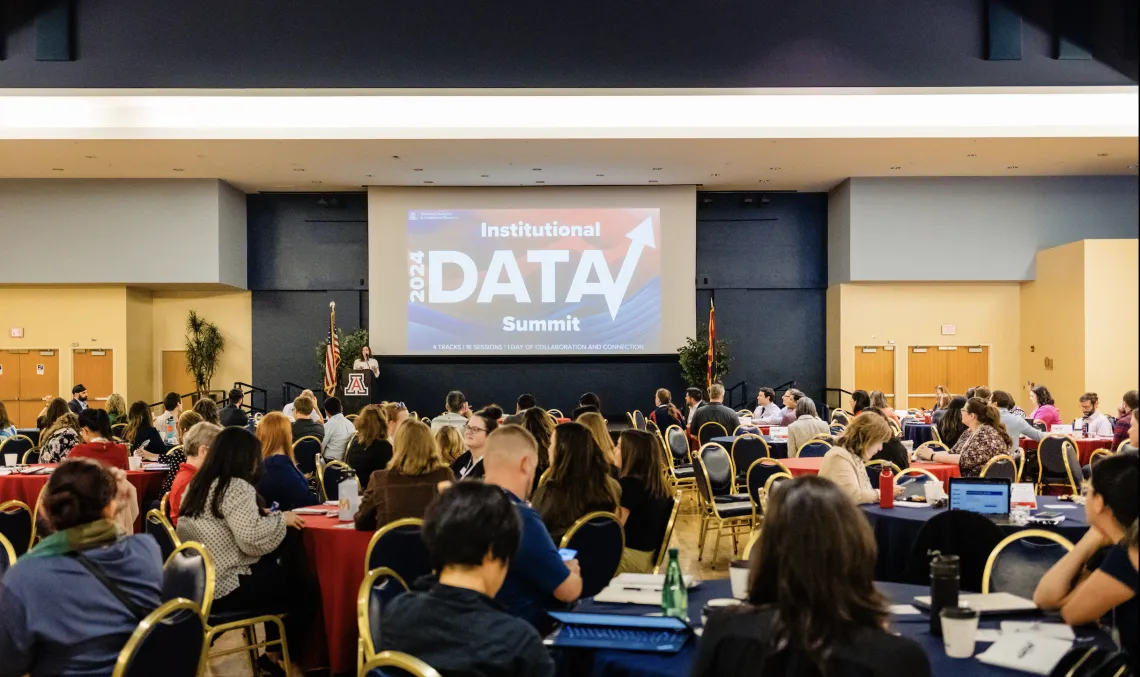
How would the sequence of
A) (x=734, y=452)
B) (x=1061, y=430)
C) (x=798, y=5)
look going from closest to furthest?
(x=798, y=5)
(x=734, y=452)
(x=1061, y=430)

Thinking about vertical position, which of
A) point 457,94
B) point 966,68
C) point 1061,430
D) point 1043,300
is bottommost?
point 1061,430

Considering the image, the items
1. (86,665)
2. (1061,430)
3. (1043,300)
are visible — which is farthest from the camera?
(1043,300)

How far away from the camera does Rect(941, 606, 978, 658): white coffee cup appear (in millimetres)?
2529

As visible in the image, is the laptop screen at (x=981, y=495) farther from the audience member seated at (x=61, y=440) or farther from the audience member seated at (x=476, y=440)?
the audience member seated at (x=61, y=440)

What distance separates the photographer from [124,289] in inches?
691

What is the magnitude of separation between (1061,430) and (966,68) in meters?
5.62

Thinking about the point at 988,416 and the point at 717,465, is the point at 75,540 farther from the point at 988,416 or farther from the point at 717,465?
the point at 988,416

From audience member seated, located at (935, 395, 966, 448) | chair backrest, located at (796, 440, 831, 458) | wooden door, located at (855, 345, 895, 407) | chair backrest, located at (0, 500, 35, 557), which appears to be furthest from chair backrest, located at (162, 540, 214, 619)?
wooden door, located at (855, 345, 895, 407)

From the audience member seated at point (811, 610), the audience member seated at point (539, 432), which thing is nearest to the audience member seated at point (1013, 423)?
the audience member seated at point (539, 432)

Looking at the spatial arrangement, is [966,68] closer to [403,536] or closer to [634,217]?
[403,536]

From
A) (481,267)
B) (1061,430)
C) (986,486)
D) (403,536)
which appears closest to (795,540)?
(403,536)

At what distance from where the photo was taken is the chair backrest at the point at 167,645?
2.47m

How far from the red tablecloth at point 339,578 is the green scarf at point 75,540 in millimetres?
1948

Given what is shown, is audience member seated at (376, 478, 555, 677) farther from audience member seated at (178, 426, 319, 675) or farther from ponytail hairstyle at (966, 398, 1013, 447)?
ponytail hairstyle at (966, 398, 1013, 447)
